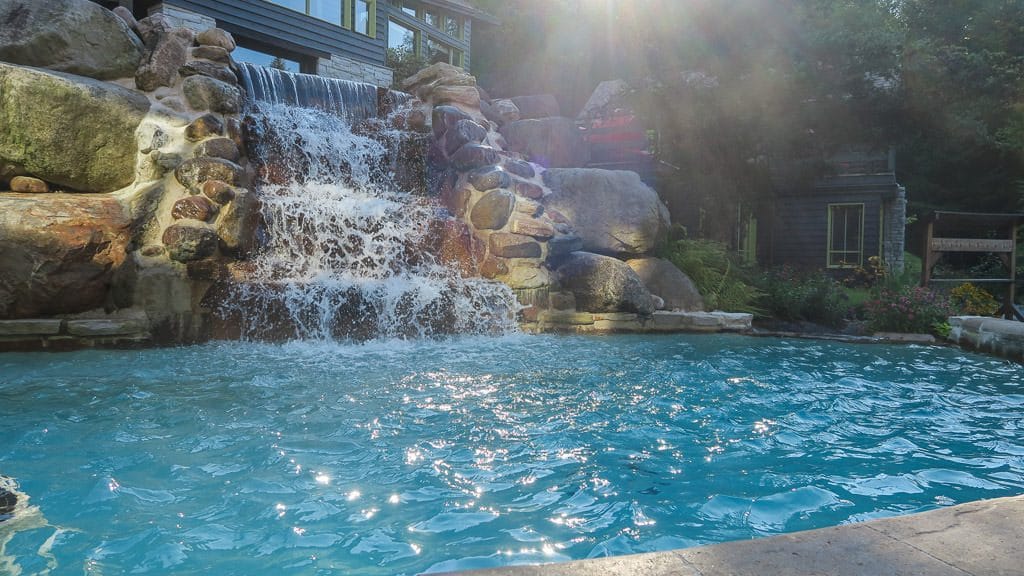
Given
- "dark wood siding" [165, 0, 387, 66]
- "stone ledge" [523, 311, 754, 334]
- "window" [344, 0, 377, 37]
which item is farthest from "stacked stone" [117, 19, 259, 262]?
"window" [344, 0, 377, 37]

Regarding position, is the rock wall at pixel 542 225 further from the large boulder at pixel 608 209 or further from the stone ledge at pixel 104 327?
the stone ledge at pixel 104 327

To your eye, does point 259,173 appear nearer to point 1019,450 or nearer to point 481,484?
point 481,484

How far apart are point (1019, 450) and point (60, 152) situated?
9969mm

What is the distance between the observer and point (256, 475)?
2801 mm

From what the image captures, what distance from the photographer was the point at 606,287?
876 cm

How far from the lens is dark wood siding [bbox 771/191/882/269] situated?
53.7 ft

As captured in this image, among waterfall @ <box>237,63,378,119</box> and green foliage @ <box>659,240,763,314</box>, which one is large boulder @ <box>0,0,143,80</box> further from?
green foliage @ <box>659,240,763,314</box>

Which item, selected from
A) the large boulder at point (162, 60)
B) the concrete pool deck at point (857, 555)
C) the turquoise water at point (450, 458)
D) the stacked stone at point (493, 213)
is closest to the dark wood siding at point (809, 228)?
the stacked stone at point (493, 213)

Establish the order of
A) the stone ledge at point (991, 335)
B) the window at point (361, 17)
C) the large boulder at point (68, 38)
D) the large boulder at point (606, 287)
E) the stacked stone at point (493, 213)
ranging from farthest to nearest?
the window at point (361, 17)
the stacked stone at point (493, 213)
the large boulder at point (606, 287)
the large boulder at point (68, 38)
the stone ledge at point (991, 335)

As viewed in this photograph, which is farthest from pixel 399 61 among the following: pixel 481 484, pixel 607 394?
pixel 481 484

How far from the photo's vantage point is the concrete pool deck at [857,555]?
4.61ft

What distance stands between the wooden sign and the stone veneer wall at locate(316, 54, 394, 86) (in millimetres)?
15213

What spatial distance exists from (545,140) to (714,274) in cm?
665

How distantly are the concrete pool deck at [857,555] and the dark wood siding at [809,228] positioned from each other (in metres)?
16.2
